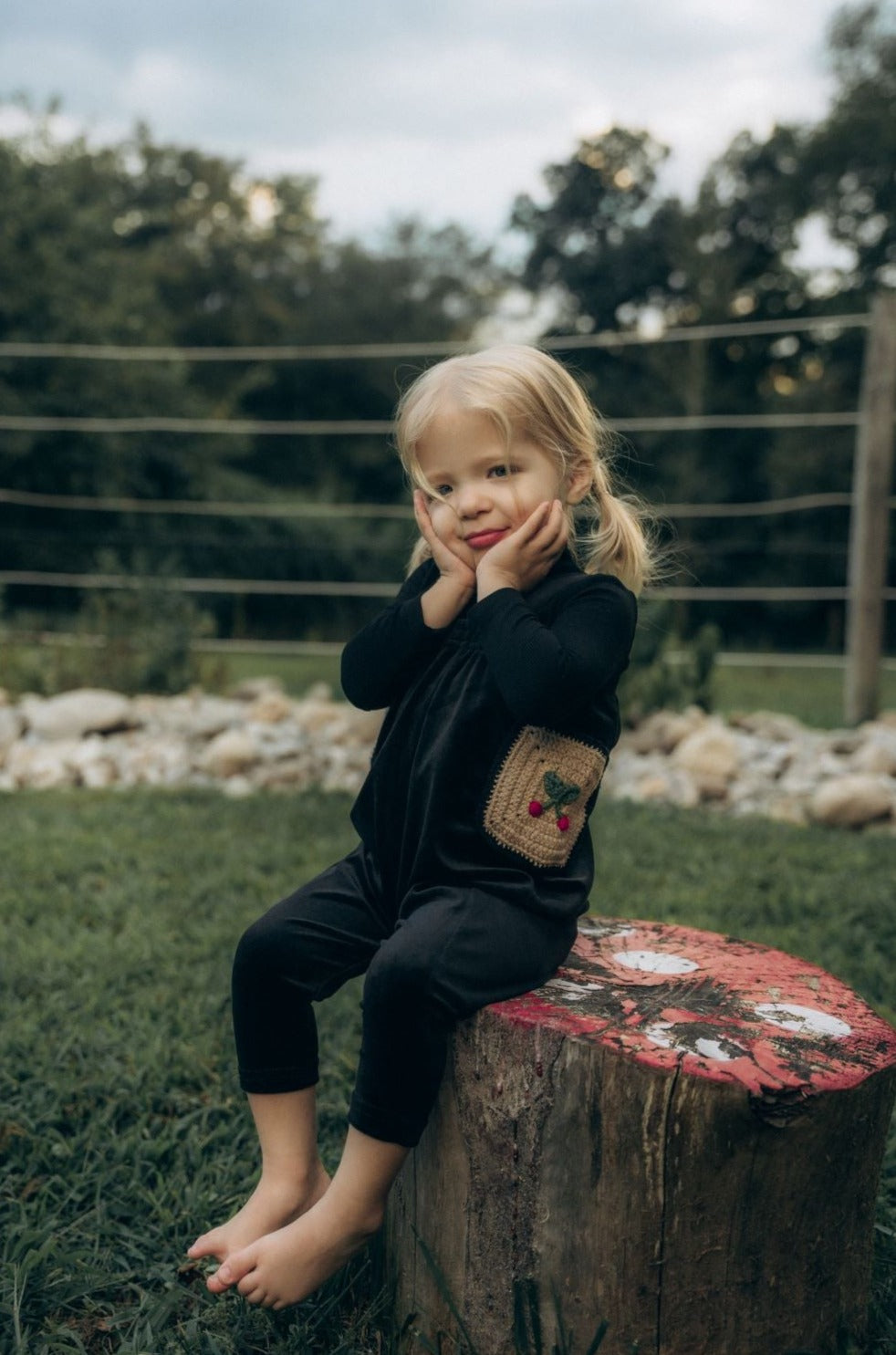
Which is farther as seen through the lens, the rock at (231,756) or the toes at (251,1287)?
the rock at (231,756)

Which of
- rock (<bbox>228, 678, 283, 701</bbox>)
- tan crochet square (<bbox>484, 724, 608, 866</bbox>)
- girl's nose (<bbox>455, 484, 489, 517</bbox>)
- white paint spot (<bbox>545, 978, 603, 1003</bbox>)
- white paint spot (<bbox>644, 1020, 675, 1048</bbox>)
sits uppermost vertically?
girl's nose (<bbox>455, 484, 489, 517</bbox>)

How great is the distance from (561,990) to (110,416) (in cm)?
1106

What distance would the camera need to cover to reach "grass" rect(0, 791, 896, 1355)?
173 cm

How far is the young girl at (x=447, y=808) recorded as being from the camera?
5.08ft

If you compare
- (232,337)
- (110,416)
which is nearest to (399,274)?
(232,337)

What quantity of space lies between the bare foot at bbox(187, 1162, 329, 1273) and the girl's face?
952mm

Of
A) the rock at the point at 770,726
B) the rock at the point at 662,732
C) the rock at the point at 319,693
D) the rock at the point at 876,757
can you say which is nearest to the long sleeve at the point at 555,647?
the rock at the point at 876,757

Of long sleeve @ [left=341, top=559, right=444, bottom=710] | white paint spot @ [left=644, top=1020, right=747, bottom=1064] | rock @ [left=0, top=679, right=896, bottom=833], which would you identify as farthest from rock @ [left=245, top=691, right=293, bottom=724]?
white paint spot @ [left=644, top=1020, right=747, bottom=1064]

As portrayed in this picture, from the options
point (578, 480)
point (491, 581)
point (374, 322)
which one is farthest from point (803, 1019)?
point (374, 322)

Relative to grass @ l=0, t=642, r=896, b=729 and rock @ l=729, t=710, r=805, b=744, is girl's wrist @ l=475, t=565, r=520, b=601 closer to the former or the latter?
rock @ l=729, t=710, r=805, b=744

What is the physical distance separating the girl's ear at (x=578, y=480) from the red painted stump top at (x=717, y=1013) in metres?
0.70

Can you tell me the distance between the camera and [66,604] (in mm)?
9688

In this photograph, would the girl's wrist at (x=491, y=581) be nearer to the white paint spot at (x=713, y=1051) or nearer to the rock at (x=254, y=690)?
the white paint spot at (x=713, y=1051)

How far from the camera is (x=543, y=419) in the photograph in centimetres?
175
